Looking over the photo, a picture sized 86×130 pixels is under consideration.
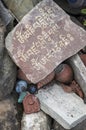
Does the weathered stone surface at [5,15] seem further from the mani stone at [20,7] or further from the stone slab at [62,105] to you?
the stone slab at [62,105]

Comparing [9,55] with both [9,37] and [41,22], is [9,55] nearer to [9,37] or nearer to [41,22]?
[9,37]

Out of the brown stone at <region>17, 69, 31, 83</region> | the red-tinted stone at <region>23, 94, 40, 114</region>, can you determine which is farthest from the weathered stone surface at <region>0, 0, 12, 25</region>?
the red-tinted stone at <region>23, 94, 40, 114</region>

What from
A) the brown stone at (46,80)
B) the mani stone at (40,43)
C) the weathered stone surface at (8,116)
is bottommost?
the brown stone at (46,80)

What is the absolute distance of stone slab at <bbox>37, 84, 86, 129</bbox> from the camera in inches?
123

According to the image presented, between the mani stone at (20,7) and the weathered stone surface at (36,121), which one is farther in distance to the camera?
the mani stone at (20,7)

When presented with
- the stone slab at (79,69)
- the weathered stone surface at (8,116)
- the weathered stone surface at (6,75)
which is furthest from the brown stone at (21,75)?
the stone slab at (79,69)

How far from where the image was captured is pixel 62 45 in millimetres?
3271

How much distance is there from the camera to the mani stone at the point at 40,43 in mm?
3240

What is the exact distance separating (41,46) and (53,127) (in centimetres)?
73

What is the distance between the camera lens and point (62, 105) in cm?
325

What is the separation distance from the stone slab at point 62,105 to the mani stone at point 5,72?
28 centimetres

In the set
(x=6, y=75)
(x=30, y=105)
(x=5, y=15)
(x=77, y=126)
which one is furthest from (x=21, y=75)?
(x=77, y=126)

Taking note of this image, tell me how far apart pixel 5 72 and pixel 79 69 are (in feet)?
2.16

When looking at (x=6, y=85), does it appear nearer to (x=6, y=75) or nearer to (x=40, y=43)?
(x=6, y=75)
